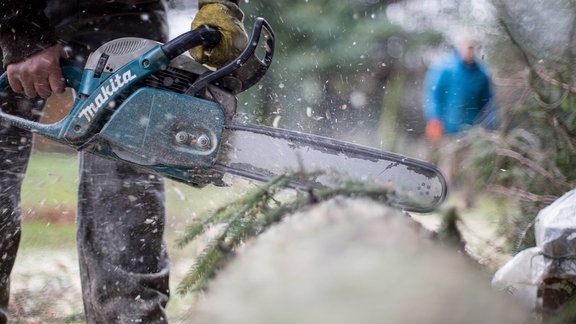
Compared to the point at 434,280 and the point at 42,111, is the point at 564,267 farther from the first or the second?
the point at 42,111

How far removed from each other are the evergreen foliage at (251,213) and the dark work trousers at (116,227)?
646 mm

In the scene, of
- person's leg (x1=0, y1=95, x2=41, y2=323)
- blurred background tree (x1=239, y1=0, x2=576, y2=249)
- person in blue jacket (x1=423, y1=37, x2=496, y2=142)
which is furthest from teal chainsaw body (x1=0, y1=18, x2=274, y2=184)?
person in blue jacket (x1=423, y1=37, x2=496, y2=142)

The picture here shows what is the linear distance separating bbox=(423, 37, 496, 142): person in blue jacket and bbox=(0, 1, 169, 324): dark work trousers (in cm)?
211

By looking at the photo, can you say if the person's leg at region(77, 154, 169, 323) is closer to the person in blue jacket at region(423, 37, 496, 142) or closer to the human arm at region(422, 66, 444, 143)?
the person in blue jacket at region(423, 37, 496, 142)

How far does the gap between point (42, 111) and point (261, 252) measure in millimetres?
1627

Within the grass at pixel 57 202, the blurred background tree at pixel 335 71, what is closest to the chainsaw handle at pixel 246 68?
the grass at pixel 57 202

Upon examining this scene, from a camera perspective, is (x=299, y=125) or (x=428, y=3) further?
(x=299, y=125)

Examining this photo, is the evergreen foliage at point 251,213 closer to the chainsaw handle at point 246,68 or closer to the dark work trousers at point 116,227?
the chainsaw handle at point 246,68

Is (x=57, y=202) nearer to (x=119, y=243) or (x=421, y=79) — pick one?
(x=421, y=79)

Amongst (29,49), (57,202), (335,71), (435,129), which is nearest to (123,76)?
(29,49)

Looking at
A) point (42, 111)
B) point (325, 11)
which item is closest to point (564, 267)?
point (42, 111)

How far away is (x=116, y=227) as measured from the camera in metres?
1.71

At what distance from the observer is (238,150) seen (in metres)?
1.52

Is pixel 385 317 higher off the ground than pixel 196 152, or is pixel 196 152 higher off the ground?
pixel 385 317
